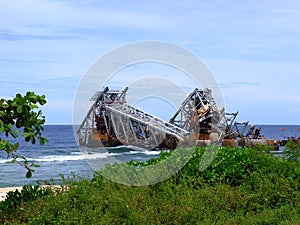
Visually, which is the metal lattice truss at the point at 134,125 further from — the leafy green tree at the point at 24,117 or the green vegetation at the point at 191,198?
the leafy green tree at the point at 24,117

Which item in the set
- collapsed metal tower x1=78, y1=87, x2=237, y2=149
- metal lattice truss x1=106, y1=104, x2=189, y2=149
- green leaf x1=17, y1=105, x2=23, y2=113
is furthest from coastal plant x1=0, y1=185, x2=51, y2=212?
metal lattice truss x1=106, y1=104, x2=189, y2=149

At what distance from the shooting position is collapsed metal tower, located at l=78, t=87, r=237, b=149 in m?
16.2

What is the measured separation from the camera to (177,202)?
21.5 feet

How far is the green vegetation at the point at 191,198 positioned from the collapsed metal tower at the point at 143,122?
518cm

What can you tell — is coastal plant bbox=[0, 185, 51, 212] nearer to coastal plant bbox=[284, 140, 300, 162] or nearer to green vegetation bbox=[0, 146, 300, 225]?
green vegetation bbox=[0, 146, 300, 225]

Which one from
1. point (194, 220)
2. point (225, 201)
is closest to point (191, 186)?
point (225, 201)

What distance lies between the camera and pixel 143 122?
2398cm

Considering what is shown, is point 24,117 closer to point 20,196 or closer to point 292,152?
point 20,196

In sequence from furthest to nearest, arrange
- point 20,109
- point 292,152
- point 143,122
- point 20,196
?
point 143,122 → point 292,152 → point 20,196 → point 20,109

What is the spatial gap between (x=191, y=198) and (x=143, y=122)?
1737cm

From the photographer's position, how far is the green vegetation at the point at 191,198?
6.00 metres

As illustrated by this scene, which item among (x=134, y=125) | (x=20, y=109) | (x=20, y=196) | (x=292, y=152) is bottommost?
(x=20, y=196)

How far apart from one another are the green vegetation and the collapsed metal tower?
5176 millimetres

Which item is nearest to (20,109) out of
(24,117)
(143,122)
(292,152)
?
(24,117)
